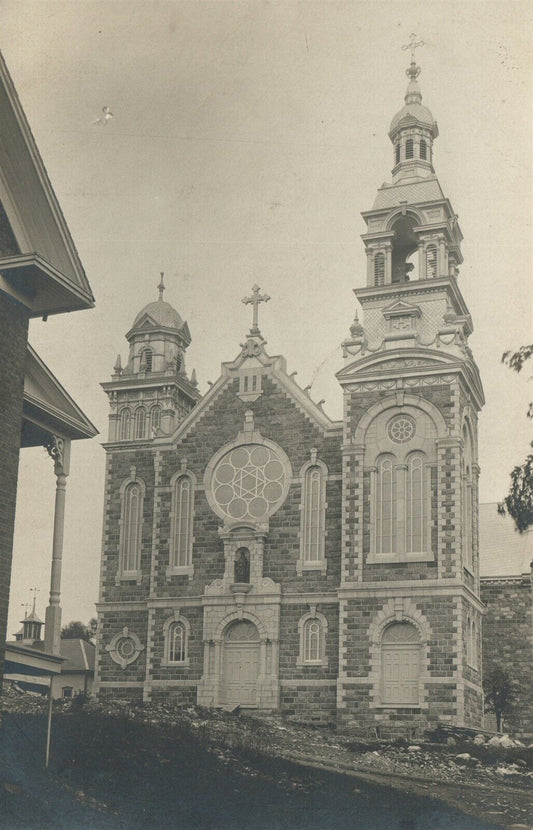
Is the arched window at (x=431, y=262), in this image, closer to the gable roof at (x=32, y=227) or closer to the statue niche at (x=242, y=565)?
the statue niche at (x=242, y=565)

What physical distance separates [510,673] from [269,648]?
11.1 metres

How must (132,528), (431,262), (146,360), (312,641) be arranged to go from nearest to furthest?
(312,641)
(431,262)
(132,528)
(146,360)

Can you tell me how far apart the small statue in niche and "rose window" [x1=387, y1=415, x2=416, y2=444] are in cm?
647

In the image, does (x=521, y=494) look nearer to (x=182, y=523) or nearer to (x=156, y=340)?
(x=182, y=523)

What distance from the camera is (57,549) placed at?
20.2m

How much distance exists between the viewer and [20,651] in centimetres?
1869

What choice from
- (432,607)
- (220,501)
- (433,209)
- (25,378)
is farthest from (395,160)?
(25,378)

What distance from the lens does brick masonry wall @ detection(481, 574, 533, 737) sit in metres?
44.9

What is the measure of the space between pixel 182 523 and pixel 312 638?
6320 millimetres

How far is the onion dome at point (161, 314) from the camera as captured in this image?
4659 cm

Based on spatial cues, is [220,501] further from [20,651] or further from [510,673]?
[20,651]

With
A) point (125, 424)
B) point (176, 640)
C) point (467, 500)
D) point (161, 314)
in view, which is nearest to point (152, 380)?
point (125, 424)

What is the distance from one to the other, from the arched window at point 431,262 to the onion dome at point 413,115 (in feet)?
17.4

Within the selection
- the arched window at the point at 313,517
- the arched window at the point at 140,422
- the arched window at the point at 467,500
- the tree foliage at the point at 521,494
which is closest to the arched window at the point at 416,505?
the arched window at the point at 467,500
